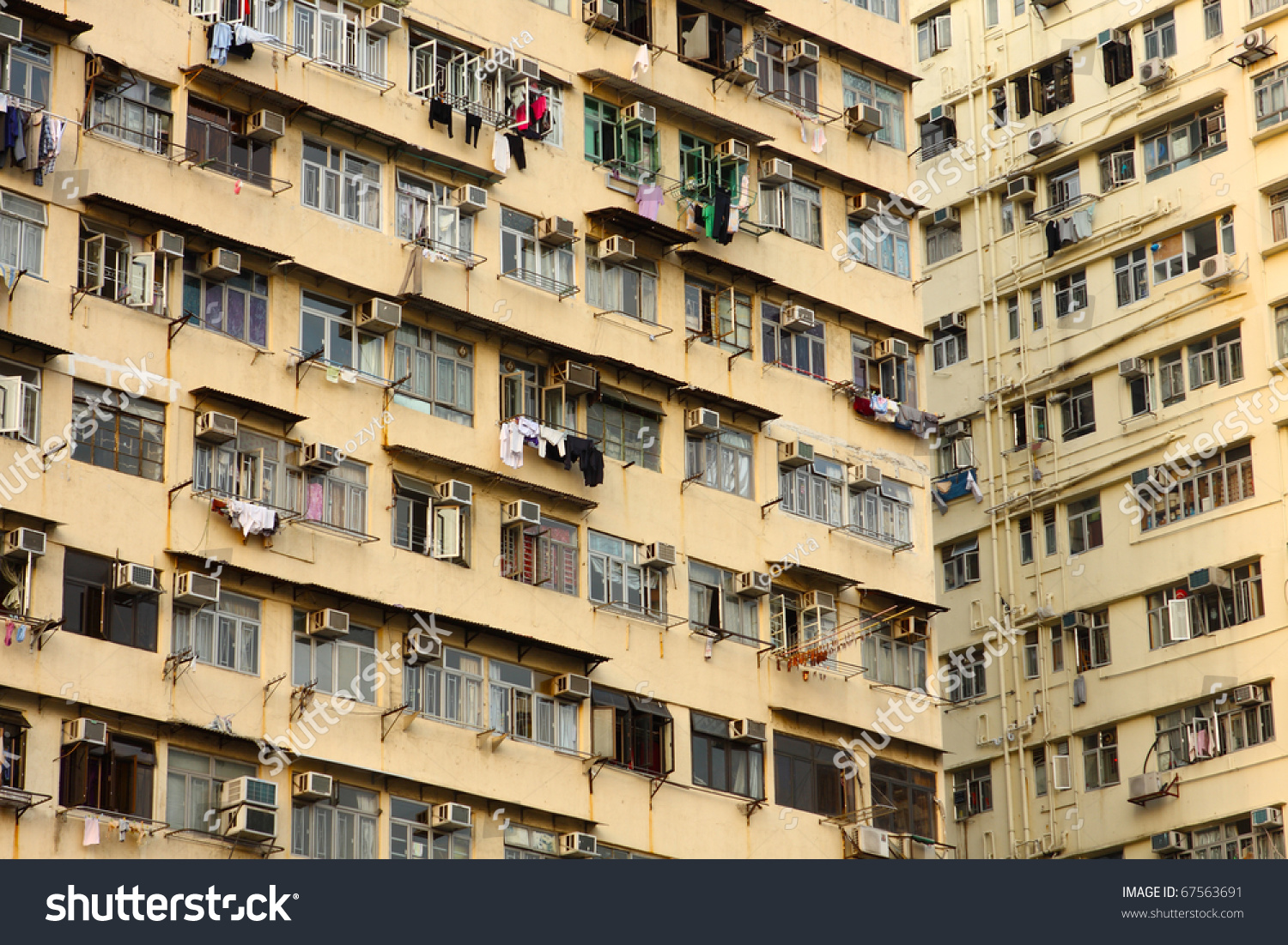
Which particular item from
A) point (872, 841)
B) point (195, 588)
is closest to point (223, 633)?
point (195, 588)

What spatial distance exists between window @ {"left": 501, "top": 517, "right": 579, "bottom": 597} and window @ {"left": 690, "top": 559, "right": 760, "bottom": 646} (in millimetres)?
1812

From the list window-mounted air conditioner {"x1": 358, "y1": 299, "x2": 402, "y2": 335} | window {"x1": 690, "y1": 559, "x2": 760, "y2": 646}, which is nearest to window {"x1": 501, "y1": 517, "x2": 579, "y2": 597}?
window {"x1": 690, "y1": 559, "x2": 760, "y2": 646}

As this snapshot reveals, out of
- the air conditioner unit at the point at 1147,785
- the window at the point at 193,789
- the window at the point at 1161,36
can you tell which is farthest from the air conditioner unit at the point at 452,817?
the window at the point at 1161,36

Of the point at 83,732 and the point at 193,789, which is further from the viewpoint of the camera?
the point at 193,789

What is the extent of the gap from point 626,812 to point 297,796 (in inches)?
176

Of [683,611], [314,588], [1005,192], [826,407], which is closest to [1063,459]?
[1005,192]

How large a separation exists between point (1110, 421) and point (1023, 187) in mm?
4862

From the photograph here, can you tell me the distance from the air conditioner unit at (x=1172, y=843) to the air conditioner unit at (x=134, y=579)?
17.2m

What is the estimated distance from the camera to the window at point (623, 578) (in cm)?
3275

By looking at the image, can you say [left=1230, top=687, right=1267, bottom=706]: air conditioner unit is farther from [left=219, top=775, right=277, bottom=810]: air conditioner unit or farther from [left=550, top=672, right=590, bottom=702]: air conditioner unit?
[left=219, top=775, right=277, bottom=810]: air conditioner unit

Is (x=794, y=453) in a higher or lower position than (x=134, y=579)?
higher

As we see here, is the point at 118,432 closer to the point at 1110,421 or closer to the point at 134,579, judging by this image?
the point at 134,579

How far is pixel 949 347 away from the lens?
152 ft
